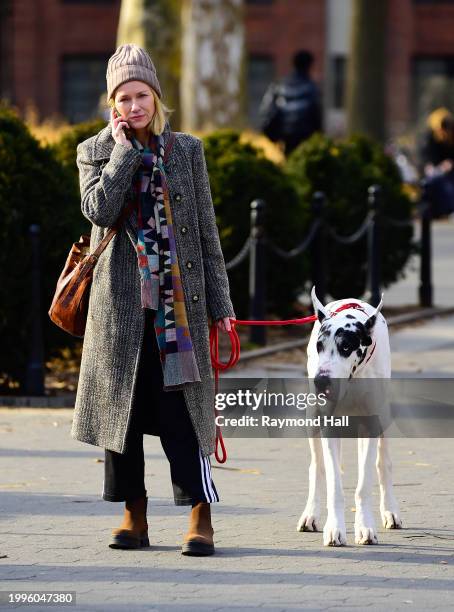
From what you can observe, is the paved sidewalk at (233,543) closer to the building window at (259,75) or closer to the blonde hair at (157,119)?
the blonde hair at (157,119)

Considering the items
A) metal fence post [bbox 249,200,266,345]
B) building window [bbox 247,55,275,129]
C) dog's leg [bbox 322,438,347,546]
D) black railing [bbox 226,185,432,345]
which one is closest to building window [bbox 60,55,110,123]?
building window [bbox 247,55,275,129]

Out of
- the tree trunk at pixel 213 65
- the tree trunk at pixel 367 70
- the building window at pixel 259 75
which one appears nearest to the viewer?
the tree trunk at pixel 213 65

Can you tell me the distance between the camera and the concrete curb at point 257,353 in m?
10.5

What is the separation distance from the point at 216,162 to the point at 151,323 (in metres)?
7.11

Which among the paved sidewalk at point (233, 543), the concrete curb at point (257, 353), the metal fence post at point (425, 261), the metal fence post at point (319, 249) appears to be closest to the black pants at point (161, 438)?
the paved sidewalk at point (233, 543)

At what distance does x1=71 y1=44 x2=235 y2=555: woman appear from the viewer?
646 cm

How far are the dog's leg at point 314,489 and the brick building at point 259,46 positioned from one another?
44.1 meters

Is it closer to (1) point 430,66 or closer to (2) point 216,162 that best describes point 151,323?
(2) point 216,162

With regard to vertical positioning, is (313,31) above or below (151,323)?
above

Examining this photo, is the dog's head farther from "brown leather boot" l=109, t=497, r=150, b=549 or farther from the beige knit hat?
the beige knit hat

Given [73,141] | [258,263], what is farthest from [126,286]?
[258,263]

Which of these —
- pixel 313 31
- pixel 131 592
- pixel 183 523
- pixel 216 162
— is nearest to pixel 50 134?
pixel 216 162

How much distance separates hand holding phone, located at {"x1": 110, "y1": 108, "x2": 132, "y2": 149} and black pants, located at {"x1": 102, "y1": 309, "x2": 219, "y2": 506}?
677 millimetres

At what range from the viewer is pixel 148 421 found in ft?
21.8
